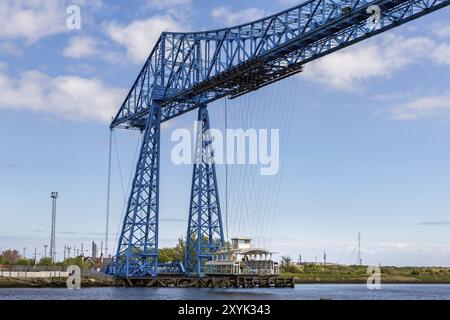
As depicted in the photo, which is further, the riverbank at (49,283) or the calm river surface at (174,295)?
the riverbank at (49,283)

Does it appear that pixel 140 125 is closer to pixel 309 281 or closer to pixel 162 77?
pixel 162 77

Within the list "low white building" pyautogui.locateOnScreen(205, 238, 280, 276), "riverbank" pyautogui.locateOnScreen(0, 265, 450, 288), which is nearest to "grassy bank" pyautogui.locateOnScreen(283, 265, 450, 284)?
"riverbank" pyautogui.locateOnScreen(0, 265, 450, 288)

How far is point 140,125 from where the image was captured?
227 ft

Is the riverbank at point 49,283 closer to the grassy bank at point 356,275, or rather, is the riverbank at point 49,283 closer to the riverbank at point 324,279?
the riverbank at point 324,279

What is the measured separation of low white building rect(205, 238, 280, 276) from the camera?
60934mm

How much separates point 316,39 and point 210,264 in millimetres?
26079

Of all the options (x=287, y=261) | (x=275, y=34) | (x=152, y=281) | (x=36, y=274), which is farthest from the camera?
(x=287, y=261)

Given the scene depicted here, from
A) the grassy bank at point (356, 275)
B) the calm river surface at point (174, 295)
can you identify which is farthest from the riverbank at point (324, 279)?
the calm river surface at point (174, 295)

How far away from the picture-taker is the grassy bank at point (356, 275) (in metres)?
108

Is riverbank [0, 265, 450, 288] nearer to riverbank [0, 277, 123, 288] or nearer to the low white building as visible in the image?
riverbank [0, 277, 123, 288]

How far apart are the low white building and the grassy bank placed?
37.8 metres

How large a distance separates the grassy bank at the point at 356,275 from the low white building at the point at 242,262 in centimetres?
3782

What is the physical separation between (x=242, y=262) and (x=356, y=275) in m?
63.4
